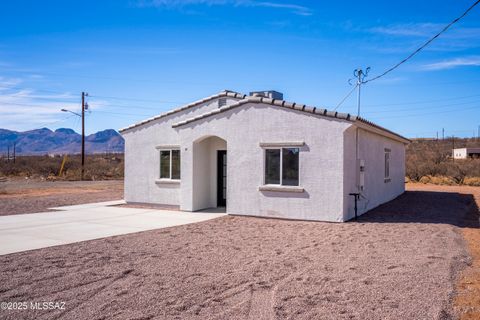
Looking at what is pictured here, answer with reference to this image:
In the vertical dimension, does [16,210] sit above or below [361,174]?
below

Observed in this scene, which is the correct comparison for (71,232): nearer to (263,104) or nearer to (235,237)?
(235,237)

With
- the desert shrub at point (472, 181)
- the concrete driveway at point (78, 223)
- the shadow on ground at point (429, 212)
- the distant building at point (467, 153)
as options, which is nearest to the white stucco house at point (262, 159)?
the shadow on ground at point (429, 212)

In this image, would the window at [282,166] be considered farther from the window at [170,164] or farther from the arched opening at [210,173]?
the window at [170,164]

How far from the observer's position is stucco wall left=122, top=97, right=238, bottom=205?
16.0 m

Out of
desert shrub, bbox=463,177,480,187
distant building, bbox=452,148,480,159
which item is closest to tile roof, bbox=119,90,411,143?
desert shrub, bbox=463,177,480,187

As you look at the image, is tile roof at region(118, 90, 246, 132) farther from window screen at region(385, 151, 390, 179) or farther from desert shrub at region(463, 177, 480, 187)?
desert shrub at region(463, 177, 480, 187)

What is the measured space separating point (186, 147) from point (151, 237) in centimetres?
529

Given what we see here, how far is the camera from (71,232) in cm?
1023

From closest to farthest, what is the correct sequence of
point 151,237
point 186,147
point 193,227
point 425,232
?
point 151,237
point 425,232
point 193,227
point 186,147

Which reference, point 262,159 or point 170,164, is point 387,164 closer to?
point 262,159

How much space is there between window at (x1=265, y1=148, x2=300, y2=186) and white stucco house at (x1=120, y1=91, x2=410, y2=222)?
0.10 ft

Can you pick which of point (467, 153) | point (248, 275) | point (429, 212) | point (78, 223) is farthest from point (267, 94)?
point (467, 153)

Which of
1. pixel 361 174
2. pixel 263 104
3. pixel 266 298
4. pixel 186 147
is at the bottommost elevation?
pixel 266 298

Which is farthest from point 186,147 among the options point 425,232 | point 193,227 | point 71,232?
point 425,232
